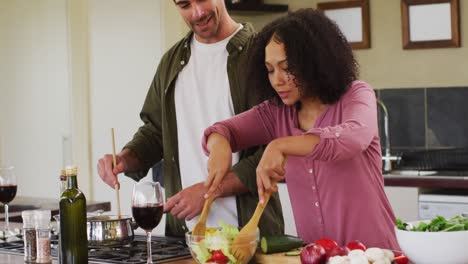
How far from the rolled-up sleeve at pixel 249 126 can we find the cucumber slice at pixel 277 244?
0.50 m

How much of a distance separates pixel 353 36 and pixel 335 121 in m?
3.16

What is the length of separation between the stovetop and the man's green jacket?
0.30 m

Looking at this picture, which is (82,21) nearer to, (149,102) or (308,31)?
(149,102)

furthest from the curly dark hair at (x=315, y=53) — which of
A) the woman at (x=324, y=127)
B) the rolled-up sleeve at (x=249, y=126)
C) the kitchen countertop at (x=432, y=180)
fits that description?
the kitchen countertop at (x=432, y=180)

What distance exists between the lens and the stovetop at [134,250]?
2.61 meters

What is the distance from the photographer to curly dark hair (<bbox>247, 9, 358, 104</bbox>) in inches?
107

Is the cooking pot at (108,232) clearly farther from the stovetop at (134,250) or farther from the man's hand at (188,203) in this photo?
the man's hand at (188,203)

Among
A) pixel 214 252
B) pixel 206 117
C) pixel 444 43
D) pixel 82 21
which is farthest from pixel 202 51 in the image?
pixel 82 21

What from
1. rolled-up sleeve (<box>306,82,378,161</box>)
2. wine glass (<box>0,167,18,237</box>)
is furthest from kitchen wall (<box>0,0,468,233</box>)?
rolled-up sleeve (<box>306,82,378,161</box>)

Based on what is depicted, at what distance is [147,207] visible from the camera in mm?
2516

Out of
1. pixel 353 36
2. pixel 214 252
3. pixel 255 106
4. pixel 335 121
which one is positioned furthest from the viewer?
pixel 353 36

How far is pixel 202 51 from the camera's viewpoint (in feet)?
10.8

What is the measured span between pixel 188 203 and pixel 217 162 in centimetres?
30

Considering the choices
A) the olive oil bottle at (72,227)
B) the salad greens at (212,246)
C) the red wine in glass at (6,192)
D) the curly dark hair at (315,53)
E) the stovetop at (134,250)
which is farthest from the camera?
the red wine in glass at (6,192)
